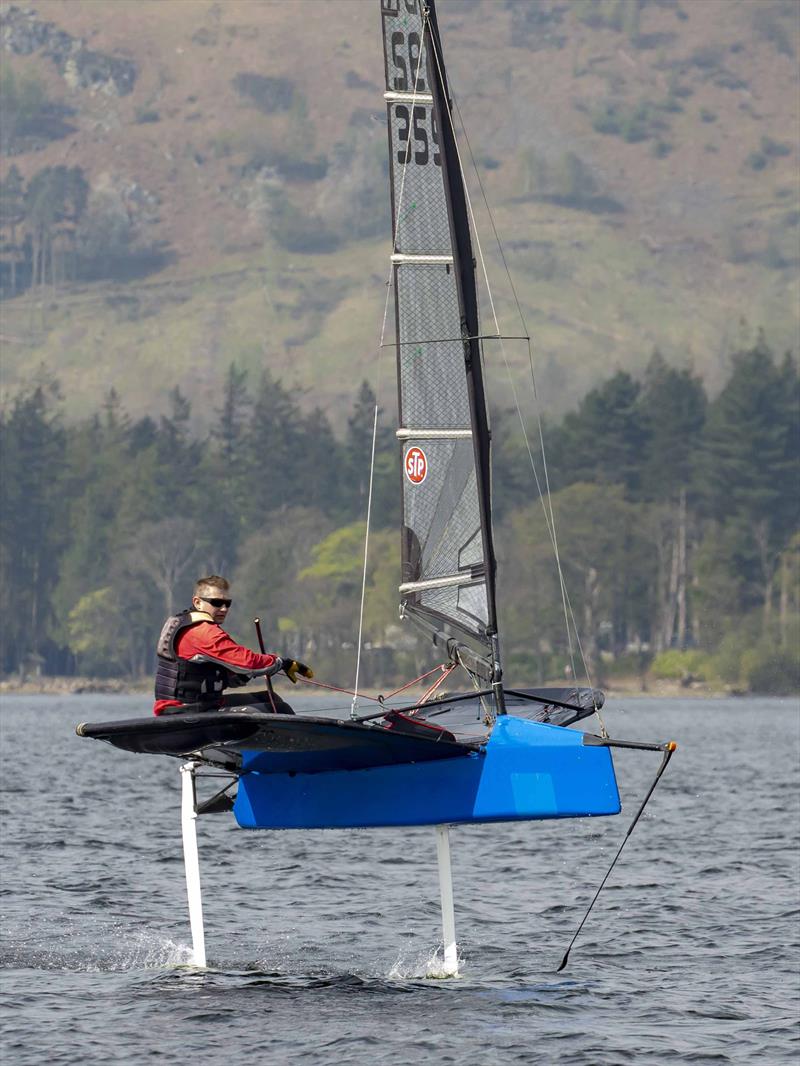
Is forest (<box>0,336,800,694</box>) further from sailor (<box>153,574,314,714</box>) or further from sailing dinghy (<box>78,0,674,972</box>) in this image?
sailor (<box>153,574,314,714</box>)

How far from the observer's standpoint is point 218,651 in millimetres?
16375

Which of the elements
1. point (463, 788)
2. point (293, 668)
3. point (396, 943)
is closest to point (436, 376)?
point (293, 668)

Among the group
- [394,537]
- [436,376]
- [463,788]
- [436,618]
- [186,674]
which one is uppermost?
[394,537]

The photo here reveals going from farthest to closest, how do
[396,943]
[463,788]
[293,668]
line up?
[396,943]
[463,788]
[293,668]

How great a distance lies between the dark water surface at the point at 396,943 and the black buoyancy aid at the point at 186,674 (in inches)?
99.8

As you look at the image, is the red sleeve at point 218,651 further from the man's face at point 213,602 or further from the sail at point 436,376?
the sail at point 436,376

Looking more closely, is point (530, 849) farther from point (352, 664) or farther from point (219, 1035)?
point (352, 664)

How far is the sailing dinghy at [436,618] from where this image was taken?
1697 cm

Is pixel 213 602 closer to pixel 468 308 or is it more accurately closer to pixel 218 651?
pixel 218 651

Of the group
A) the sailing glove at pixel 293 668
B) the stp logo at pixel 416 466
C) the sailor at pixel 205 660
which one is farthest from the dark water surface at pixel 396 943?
the stp logo at pixel 416 466

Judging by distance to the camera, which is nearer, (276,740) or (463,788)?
(276,740)

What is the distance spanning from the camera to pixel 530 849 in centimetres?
3134

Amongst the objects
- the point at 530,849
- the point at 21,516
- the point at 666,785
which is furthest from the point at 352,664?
the point at 530,849

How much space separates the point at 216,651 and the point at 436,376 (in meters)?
3.89
